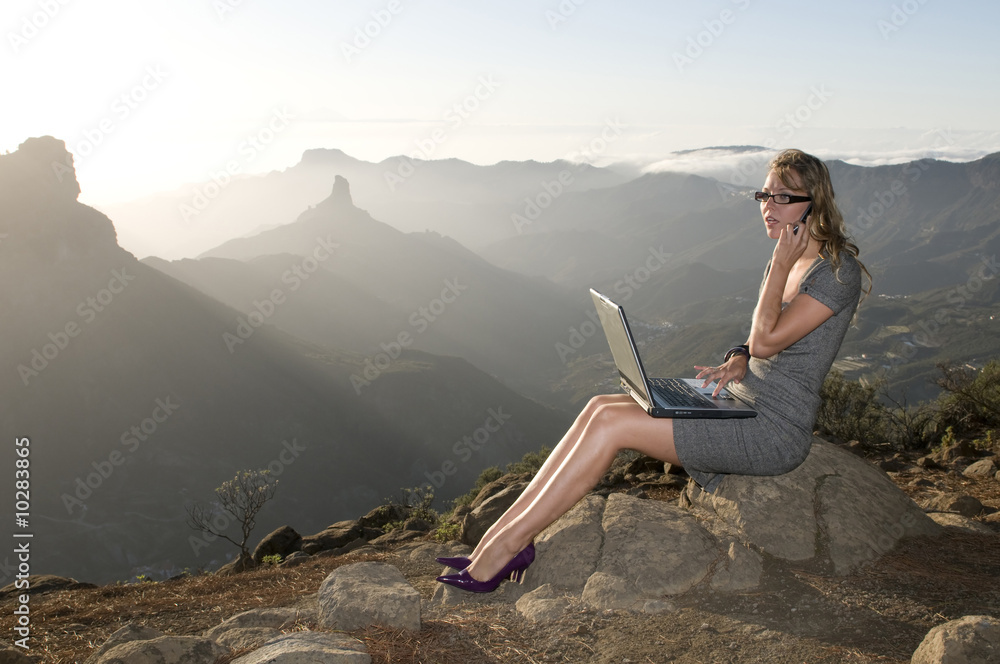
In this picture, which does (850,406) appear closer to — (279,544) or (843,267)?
(279,544)

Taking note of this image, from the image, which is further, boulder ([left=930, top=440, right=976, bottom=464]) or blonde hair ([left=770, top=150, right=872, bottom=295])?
boulder ([left=930, top=440, right=976, bottom=464])

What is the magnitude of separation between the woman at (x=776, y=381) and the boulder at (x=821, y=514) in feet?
2.61

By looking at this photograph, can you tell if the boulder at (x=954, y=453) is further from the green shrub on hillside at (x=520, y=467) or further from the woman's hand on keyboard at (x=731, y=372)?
the green shrub on hillside at (x=520, y=467)

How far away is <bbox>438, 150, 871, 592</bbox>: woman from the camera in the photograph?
3.81 m

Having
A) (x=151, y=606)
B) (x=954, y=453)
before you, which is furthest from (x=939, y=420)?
(x=151, y=606)

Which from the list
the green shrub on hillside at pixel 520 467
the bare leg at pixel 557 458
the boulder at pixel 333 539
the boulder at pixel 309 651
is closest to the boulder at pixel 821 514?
the bare leg at pixel 557 458

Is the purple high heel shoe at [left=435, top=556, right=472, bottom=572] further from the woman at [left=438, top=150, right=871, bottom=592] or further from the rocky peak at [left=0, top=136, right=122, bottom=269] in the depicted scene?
the rocky peak at [left=0, top=136, right=122, bottom=269]

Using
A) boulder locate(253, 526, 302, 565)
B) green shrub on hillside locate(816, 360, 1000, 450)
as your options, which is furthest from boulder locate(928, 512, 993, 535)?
boulder locate(253, 526, 302, 565)

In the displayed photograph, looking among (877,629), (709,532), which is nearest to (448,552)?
(709,532)

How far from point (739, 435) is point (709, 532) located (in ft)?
4.30

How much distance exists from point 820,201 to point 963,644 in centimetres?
256

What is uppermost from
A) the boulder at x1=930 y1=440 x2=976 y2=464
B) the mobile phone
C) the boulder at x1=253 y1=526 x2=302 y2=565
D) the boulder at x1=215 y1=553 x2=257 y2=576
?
the mobile phone

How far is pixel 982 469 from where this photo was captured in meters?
7.94

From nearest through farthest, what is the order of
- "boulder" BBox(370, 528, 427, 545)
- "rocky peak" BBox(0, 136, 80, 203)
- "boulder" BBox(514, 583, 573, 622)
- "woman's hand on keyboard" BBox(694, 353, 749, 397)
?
"boulder" BBox(514, 583, 573, 622)
"woman's hand on keyboard" BBox(694, 353, 749, 397)
"boulder" BBox(370, 528, 427, 545)
"rocky peak" BBox(0, 136, 80, 203)
